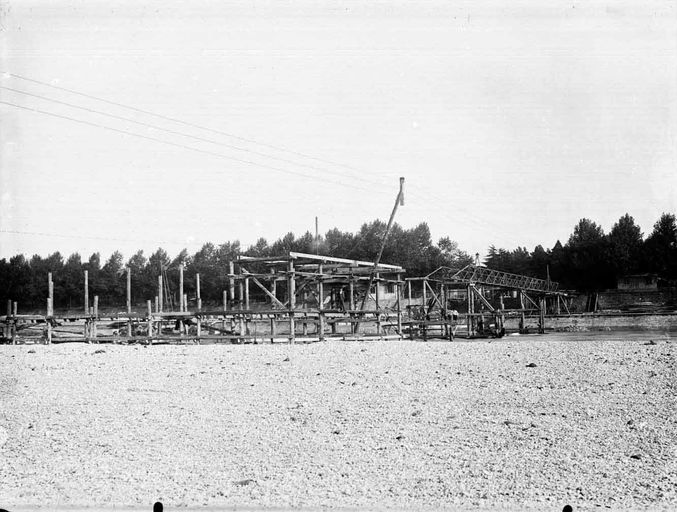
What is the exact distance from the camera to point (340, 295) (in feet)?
113

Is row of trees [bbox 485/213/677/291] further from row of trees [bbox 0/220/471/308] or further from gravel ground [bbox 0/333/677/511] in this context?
gravel ground [bbox 0/333/677/511]

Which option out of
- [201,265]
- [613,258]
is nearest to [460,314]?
[613,258]

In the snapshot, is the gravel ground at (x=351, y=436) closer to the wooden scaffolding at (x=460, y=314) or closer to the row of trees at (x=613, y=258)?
the wooden scaffolding at (x=460, y=314)

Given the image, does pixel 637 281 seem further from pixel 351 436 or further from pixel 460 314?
pixel 351 436

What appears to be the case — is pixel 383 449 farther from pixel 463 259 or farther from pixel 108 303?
pixel 108 303

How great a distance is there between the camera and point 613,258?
6881cm

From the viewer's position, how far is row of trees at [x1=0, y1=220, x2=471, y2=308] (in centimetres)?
7656

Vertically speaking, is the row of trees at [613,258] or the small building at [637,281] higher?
the row of trees at [613,258]

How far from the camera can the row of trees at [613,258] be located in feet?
225

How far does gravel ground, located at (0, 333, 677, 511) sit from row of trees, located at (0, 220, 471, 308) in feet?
207

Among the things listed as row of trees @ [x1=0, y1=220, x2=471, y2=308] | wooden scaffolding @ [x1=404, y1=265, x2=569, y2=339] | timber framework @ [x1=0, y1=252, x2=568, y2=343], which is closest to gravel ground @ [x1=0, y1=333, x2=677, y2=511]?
timber framework @ [x1=0, y1=252, x2=568, y2=343]

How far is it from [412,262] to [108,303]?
38.4 m

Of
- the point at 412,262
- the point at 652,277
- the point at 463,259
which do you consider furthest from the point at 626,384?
the point at 463,259

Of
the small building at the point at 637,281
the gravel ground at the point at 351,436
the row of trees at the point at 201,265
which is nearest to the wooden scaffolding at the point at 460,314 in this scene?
the gravel ground at the point at 351,436
